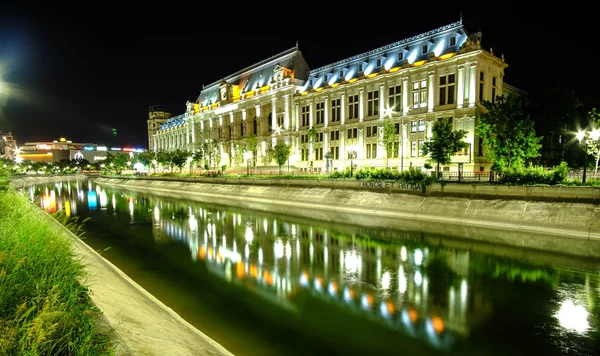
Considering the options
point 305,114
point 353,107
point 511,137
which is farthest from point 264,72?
point 511,137

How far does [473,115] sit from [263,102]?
49.9 m

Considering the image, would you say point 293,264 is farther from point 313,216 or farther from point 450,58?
point 450,58

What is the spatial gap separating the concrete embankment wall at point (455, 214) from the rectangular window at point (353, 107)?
2355 cm

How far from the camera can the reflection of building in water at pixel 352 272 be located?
1059 centimetres

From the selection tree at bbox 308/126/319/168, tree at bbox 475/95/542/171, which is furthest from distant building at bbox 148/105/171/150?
tree at bbox 475/95/542/171

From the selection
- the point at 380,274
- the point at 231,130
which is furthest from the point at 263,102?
the point at 380,274

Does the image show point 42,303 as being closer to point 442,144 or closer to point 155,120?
point 442,144

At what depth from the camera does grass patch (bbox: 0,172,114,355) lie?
4.36m

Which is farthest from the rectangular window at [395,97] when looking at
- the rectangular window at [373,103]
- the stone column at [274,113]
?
the stone column at [274,113]

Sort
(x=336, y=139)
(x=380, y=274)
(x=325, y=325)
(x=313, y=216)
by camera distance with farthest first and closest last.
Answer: (x=336, y=139), (x=313, y=216), (x=380, y=274), (x=325, y=325)

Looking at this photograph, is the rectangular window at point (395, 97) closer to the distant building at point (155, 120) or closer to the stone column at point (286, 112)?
the stone column at point (286, 112)

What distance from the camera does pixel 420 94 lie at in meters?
48.9

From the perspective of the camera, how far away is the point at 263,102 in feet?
263

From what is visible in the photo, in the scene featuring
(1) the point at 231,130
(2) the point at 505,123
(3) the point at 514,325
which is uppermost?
(1) the point at 231,130
